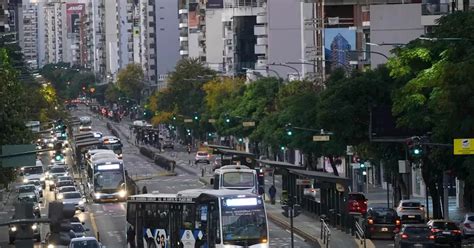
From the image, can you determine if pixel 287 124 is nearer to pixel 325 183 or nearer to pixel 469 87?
pixel 325 183

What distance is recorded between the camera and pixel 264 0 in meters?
191

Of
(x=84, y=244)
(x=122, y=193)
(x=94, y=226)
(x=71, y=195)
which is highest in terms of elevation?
(x=84, y=244)

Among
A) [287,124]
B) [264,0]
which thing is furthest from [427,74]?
[264,0]

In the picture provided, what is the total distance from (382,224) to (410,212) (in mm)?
4685

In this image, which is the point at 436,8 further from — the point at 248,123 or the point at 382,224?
the point at 382,224

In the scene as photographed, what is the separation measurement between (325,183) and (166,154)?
104 m

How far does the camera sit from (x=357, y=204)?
79.0m

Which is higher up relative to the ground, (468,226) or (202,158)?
(468,226)

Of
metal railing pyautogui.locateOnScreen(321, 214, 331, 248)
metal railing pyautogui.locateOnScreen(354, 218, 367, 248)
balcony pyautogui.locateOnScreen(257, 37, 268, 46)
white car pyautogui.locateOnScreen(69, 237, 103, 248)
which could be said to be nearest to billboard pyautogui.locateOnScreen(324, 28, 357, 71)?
balcony pyautogui.locateOnScreen(257, 37, 268, 46)

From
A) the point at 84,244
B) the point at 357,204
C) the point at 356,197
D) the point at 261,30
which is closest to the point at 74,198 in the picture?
the point at 356,197

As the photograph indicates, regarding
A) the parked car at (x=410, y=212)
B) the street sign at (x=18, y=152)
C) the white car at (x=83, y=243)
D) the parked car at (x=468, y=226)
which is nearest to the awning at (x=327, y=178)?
the parked car at (x=410, y=212)

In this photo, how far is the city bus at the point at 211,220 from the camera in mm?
51656

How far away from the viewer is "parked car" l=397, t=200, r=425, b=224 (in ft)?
243

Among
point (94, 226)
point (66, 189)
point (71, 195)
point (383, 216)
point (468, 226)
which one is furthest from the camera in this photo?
point (66, 189)
